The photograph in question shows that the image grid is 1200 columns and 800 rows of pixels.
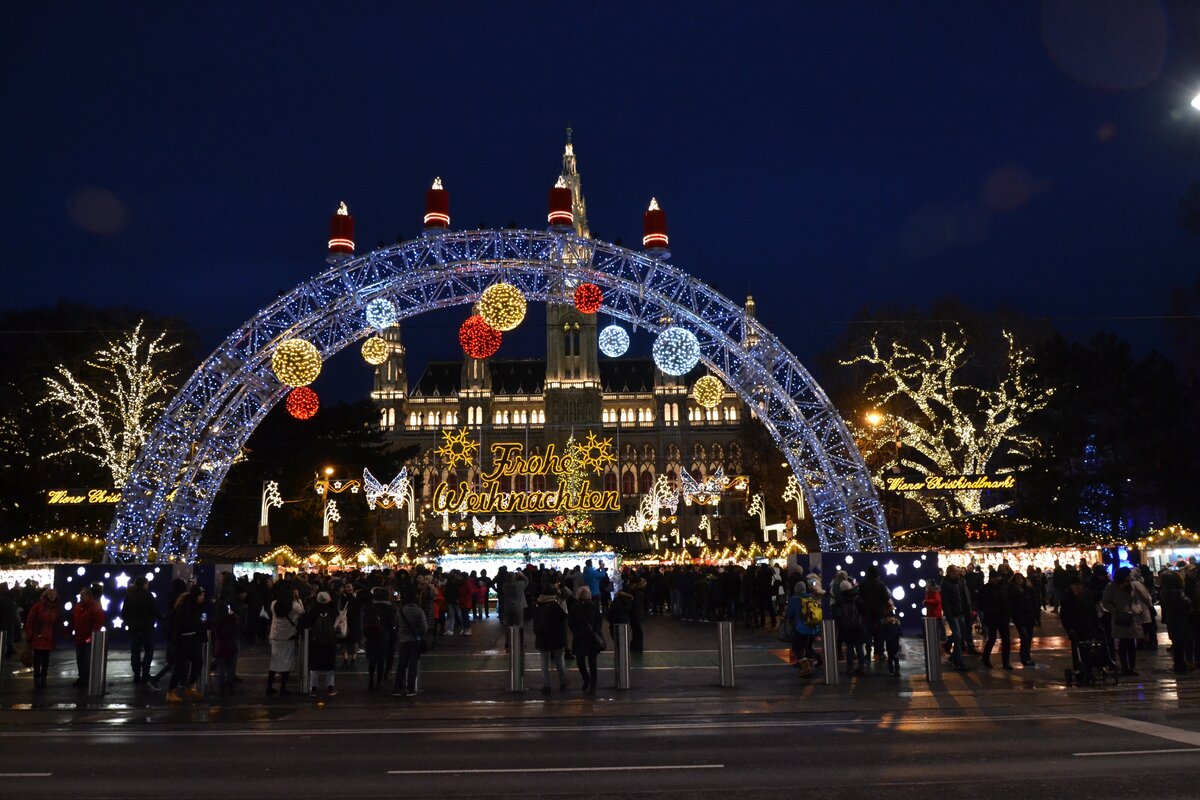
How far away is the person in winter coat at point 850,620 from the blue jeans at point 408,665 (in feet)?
21.9

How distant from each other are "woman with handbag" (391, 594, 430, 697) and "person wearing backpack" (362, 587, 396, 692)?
347 mm

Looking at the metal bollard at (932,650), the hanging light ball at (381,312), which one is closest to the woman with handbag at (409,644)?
the metal bollard at (932,650)

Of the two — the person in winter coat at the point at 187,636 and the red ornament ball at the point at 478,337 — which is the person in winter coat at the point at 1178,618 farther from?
the red ornament ball at the point at 478,337

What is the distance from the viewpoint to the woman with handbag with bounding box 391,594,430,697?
48.1ft

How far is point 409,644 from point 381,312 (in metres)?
12.6

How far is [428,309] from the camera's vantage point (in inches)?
1053

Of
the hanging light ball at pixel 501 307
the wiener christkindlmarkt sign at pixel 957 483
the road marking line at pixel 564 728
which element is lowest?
the road marking line at pixel 564 728

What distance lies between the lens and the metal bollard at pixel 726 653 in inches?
591

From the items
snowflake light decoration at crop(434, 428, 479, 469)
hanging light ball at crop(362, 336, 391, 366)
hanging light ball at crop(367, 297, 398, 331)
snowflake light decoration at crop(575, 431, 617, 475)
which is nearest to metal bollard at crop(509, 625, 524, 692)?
hanging light ball at crop(367, 297, 398, 331)

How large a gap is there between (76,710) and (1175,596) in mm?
16338

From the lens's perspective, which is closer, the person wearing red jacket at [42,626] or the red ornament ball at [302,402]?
the person wearing red jacket at [42,626]

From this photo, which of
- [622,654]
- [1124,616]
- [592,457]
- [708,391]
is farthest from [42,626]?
Result: [592,457]

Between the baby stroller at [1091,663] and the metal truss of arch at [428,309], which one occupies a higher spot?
the metal truss of arch at [428,309]

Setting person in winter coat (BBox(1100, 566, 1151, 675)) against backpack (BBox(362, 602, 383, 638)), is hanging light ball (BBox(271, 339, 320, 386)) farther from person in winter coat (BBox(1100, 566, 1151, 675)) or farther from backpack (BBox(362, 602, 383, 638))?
person in winter coat (BBox(1100, 566, 1151, 675))
